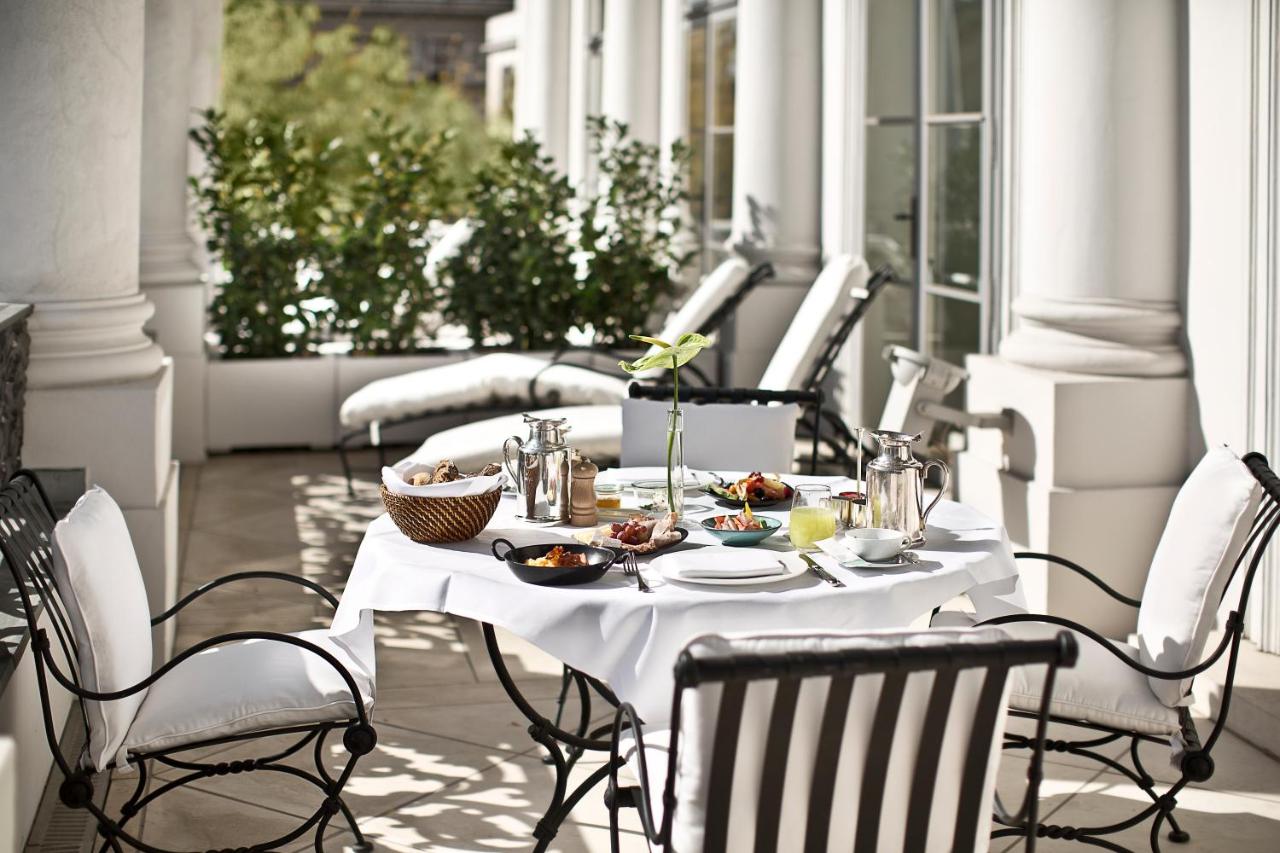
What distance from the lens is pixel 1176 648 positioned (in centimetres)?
280

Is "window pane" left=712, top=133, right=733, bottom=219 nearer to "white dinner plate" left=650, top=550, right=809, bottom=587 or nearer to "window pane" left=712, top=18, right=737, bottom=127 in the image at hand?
"window pane" left=712, top=18, right=737, bottom=127

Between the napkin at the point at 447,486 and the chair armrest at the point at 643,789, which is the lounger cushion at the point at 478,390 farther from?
the chair armrest at the point at 643,789

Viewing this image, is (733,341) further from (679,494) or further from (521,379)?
(679,494)

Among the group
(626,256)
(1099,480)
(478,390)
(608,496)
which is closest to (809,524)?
(608,496)

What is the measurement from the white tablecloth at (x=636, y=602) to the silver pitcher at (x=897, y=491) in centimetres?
9

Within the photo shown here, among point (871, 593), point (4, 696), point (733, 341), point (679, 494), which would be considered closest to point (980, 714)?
point (871, 593)

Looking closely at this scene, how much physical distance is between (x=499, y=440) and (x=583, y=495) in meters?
2.43

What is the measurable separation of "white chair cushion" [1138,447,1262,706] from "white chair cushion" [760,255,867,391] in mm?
2897

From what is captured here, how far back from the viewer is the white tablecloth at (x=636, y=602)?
2527 millimetres

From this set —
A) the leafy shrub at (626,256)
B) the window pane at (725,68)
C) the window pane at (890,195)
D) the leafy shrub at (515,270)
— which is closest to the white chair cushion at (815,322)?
the window pane at (890,195)

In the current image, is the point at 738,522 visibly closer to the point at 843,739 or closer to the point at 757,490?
the point at 757,490

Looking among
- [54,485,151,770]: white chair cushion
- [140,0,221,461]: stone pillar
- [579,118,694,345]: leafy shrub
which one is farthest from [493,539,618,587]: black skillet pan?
[579,118,694,345]: leafy shrub

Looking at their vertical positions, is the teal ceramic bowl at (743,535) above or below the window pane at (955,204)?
below

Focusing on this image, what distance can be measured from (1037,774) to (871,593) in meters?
0.61
